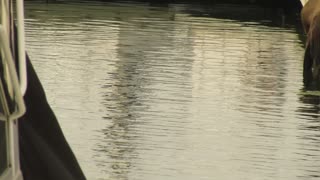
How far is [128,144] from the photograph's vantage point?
6.12 meters

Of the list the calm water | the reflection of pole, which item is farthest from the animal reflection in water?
A: the reflection of pole

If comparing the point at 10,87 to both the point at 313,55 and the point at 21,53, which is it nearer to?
the point at 21,53

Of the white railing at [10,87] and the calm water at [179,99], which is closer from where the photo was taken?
the white railing at [10,87]

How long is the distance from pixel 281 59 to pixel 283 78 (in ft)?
5.44

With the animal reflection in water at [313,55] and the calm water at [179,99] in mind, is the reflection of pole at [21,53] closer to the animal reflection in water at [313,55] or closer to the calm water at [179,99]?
the calm water at [179,99]

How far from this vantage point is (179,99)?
315 inches

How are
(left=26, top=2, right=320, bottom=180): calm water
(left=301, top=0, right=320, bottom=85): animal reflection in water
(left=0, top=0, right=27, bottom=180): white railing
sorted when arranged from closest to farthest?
(left=0, top=0, right=27, bottom=180): white railing, (left=26, top=2, right=320, bottom=180): calm water, (left=301, top=0, right=320, bottom=85): animal reflection in water

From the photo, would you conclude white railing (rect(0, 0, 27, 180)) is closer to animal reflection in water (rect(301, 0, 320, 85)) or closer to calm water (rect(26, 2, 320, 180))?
calm water (rect(26, 2, 320, 180))

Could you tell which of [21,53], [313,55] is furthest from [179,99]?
[21,53]

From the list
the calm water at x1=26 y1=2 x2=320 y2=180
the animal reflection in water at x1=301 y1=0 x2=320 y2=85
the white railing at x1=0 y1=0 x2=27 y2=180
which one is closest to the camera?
the white railing at x1=0 y1=0 x2=27 y2=180

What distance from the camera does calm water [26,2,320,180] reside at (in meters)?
5.74

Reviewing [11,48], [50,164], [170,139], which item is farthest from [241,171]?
[11,48]

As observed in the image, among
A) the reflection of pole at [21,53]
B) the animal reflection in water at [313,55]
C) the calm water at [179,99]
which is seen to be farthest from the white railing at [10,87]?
the animal reflection in water at [313,55]

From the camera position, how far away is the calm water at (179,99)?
5.74m
